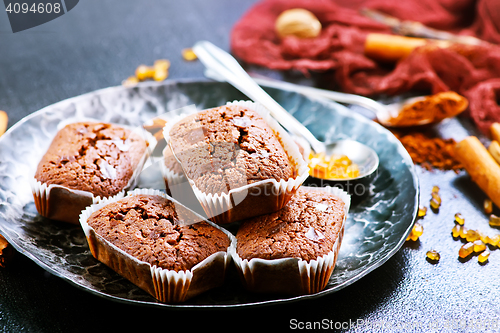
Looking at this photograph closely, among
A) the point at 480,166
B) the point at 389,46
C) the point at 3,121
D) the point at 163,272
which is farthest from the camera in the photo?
the point at 389,46

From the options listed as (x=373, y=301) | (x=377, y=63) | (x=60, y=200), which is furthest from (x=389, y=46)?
(x=60, y=200)

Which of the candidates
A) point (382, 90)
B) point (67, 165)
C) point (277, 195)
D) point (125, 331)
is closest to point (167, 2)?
point (382, 90)

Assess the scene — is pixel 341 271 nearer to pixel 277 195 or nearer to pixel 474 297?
pixel 277 195

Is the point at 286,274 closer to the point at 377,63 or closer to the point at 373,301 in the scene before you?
the point at 373,301

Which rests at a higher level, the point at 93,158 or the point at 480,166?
the point at 93,158

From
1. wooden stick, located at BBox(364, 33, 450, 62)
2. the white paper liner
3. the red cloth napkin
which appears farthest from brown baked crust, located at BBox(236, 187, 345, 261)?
wooden stick, located at BBox(364, 33, 450, 62)

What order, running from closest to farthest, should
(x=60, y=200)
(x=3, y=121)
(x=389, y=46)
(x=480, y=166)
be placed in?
(x=60, y=200), (x=480, y=166), (x=3, y=121), (x=389, y=46)
